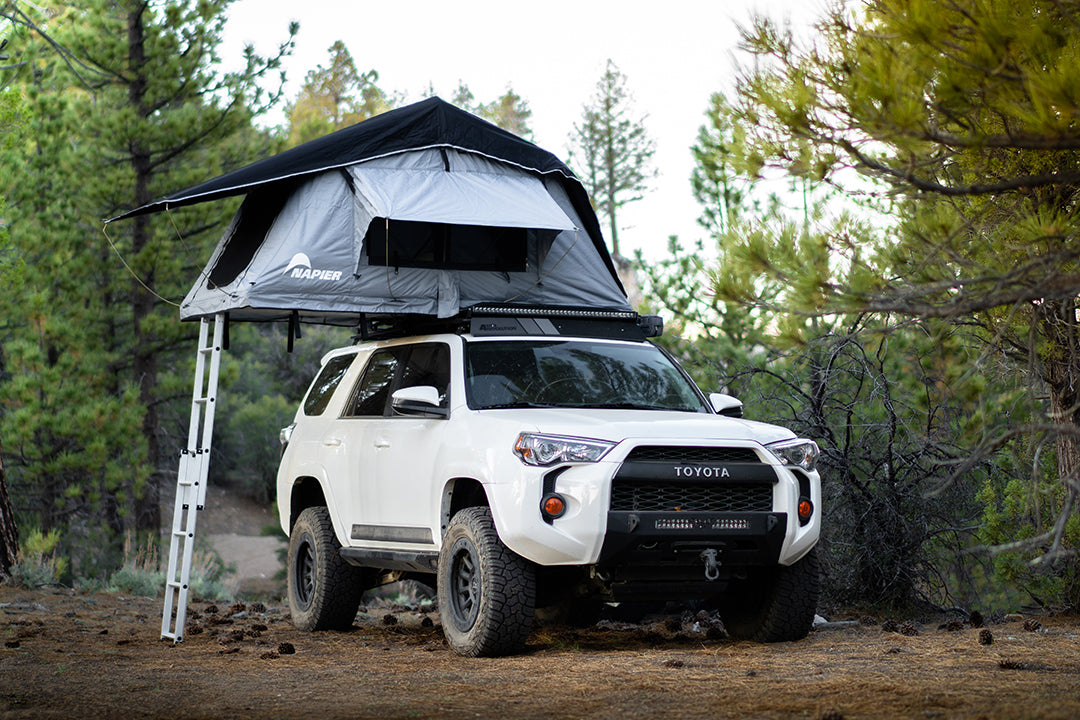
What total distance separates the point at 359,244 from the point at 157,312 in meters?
12.2

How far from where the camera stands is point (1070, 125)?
545 centimetres

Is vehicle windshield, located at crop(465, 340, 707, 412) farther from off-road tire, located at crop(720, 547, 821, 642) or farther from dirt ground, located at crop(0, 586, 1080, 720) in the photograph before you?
dirt ground, located at crop(0, 586, 1080, 720)

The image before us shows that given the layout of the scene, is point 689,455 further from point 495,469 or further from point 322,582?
point 322,582

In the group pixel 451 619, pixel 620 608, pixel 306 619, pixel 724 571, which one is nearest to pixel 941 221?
pixel 724 571

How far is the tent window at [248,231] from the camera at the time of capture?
899 cm

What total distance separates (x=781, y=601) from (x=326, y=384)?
431 cm

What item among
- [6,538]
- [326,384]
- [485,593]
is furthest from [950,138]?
[6,538]

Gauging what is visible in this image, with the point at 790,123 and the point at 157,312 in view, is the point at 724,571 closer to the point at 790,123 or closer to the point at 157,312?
the point at 790,123

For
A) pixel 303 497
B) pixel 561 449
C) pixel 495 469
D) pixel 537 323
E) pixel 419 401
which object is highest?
pixel 537 323

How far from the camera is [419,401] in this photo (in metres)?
7.80

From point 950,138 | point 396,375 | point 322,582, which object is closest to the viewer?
point 950,138

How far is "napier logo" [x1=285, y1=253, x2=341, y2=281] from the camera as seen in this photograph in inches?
331

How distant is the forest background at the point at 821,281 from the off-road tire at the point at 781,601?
108cm

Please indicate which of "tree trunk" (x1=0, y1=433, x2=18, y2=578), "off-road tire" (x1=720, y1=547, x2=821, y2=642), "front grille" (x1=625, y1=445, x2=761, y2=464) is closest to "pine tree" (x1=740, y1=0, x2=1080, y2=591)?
"front grille" (x1=625, y1=445, x2=761, y2=464)
